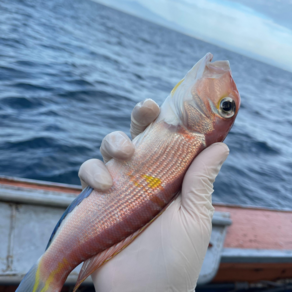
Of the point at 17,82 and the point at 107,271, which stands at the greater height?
the point at 107,271

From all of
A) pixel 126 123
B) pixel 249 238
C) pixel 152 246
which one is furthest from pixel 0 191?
pixel 126 123

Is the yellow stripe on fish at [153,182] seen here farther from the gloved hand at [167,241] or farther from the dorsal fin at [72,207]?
the dorsal fin at [72,207]

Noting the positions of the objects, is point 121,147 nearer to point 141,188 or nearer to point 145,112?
point 141,188

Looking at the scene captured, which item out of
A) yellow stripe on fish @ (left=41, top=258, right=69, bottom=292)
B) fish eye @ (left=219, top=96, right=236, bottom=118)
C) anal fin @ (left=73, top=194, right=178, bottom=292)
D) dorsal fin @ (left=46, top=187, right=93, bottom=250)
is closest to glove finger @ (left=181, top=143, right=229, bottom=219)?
fish eye @ (left=219, top=96, right=236, bottom=118)

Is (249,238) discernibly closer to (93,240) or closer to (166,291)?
(166,291)

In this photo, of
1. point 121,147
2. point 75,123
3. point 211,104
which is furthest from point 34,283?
point 75,123
